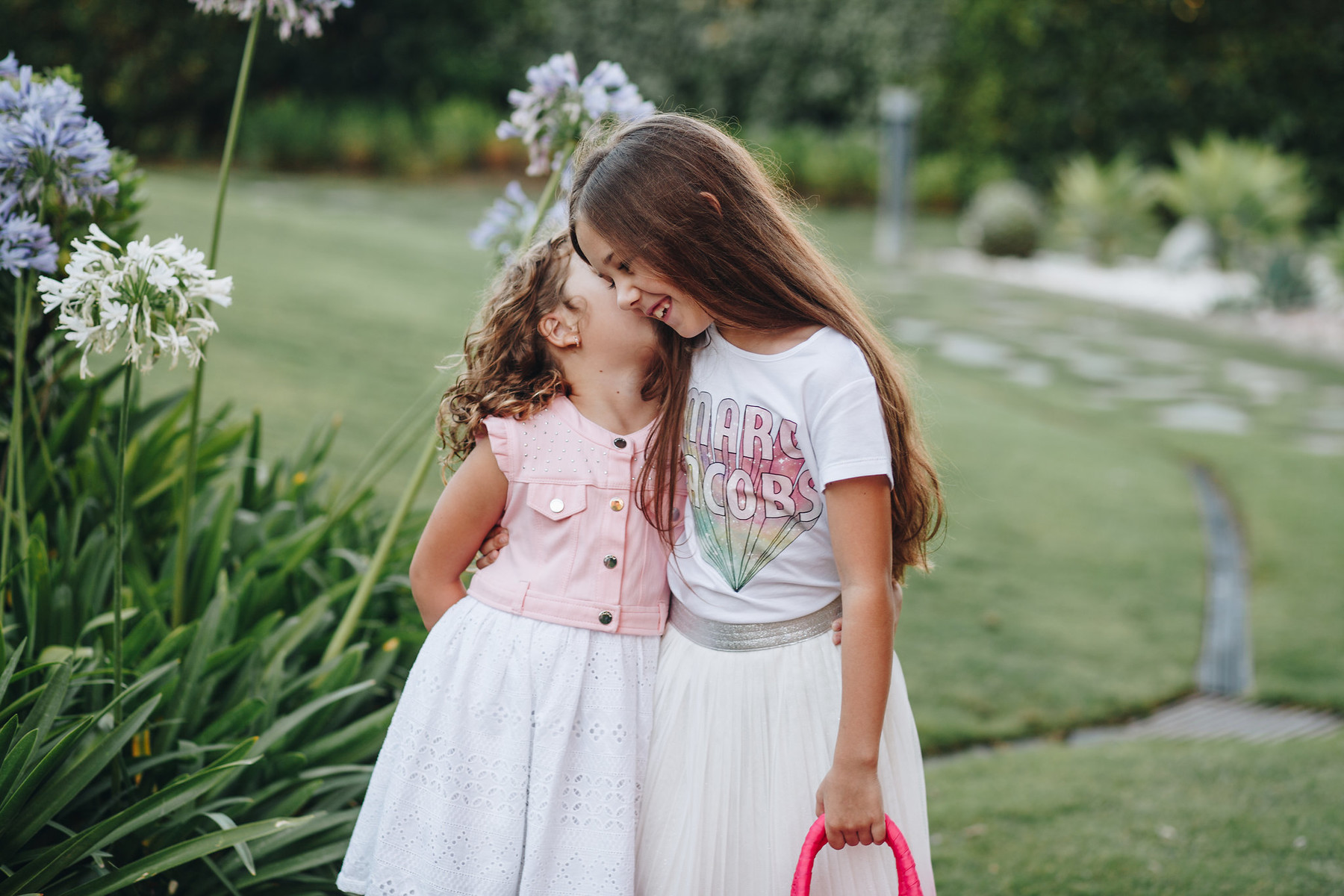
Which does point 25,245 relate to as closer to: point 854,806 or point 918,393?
point 918,393

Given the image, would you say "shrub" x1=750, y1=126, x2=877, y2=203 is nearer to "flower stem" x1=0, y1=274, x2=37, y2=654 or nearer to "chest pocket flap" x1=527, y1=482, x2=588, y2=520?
"flower stem" x1=0, y1=274, x2=37, y2=654

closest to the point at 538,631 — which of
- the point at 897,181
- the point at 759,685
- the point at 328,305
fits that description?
the point at 759,685

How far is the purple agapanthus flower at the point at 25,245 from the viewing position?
6.76 feet

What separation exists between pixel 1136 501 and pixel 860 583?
493 centimetres

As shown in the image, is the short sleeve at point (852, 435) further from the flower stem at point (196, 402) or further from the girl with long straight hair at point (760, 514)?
the flower stem at point (196, 402)

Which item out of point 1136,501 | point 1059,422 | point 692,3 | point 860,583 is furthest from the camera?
point 692,3

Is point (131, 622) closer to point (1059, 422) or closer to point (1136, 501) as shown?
point (1136, 501)

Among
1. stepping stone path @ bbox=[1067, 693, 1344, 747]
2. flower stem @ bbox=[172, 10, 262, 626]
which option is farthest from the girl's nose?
stepping stone path @ bbox=[1067, 693, 1344, 747]

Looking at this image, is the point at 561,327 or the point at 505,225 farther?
the point at 505,225

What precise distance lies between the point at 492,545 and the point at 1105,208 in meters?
12.9

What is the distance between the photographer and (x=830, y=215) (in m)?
15.8

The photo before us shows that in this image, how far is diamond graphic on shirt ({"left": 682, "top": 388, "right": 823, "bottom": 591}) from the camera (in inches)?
61.7

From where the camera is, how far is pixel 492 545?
177cm

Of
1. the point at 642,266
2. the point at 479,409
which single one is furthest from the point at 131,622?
the point at 642,266
